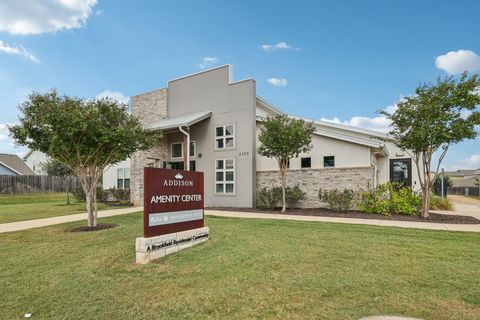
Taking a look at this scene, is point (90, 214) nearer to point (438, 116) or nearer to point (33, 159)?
point (438, 116)

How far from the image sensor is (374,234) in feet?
24.9

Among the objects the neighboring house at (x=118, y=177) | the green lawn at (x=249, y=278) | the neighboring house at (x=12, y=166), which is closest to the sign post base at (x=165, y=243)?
the green lawn at (x=249, y=278)

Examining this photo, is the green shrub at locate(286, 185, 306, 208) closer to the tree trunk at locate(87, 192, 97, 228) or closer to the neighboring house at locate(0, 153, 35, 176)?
the tree trunk at locate(87, 192, 97, 228)

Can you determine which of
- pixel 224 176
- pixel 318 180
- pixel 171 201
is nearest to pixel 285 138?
pixel 318 180

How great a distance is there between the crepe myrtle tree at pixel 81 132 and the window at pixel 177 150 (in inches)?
301

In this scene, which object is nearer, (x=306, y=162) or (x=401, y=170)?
(x=306, y=162)

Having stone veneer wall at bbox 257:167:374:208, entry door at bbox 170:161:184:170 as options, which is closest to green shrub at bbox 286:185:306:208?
stone veneer wall at bbox 257:167:374:208

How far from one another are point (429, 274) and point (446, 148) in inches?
324

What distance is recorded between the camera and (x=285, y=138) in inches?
483

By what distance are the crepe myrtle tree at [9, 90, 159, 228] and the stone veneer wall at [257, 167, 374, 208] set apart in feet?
22.5

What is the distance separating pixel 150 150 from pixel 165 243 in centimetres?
1178

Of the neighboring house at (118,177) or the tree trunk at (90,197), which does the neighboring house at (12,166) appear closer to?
the neighboring house at (118,177)

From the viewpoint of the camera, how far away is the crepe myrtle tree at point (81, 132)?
773cm

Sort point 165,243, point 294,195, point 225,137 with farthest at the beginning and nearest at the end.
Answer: point 225,137, point 294,195, point 165,243
